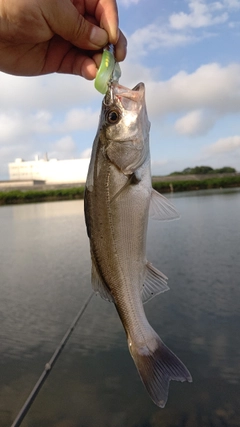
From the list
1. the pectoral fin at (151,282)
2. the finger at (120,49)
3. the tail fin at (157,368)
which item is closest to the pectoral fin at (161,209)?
the pectoral fin at (151,282)

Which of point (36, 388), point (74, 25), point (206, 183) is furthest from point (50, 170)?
point (74, 25)

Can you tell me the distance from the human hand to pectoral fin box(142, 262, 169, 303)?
1.45 metres

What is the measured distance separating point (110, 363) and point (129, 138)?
130 inches

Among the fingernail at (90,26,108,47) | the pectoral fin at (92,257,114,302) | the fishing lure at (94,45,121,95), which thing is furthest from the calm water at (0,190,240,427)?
the fingernail at (90,26,108,47)

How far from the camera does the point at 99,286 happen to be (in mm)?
2115

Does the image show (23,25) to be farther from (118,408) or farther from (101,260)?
(118,408)

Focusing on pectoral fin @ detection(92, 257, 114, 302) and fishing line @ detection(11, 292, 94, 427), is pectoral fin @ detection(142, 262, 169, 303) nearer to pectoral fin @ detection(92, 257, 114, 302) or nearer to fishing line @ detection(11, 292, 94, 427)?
pectoral fin @ detection(92, 257, 114, 302)

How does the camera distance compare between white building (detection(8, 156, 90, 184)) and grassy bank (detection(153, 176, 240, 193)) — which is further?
white building (detection(8, 156, 90, 184))

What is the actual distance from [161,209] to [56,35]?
181 centimetres

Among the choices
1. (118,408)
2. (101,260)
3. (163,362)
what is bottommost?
(118,408)

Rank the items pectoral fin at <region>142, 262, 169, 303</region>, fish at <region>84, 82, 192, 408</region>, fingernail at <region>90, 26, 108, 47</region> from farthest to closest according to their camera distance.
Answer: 1. fingernail at <region>90, 26, 108, 47</region>
2. pectoral fin at <region>142, 262, 169, 303</region>
3. fish at <region>84, 82, 192, 408</region>

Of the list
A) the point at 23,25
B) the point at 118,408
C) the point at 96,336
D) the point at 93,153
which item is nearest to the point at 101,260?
the point at 93,153

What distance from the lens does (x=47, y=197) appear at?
146ft

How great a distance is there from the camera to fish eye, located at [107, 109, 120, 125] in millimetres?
2090
